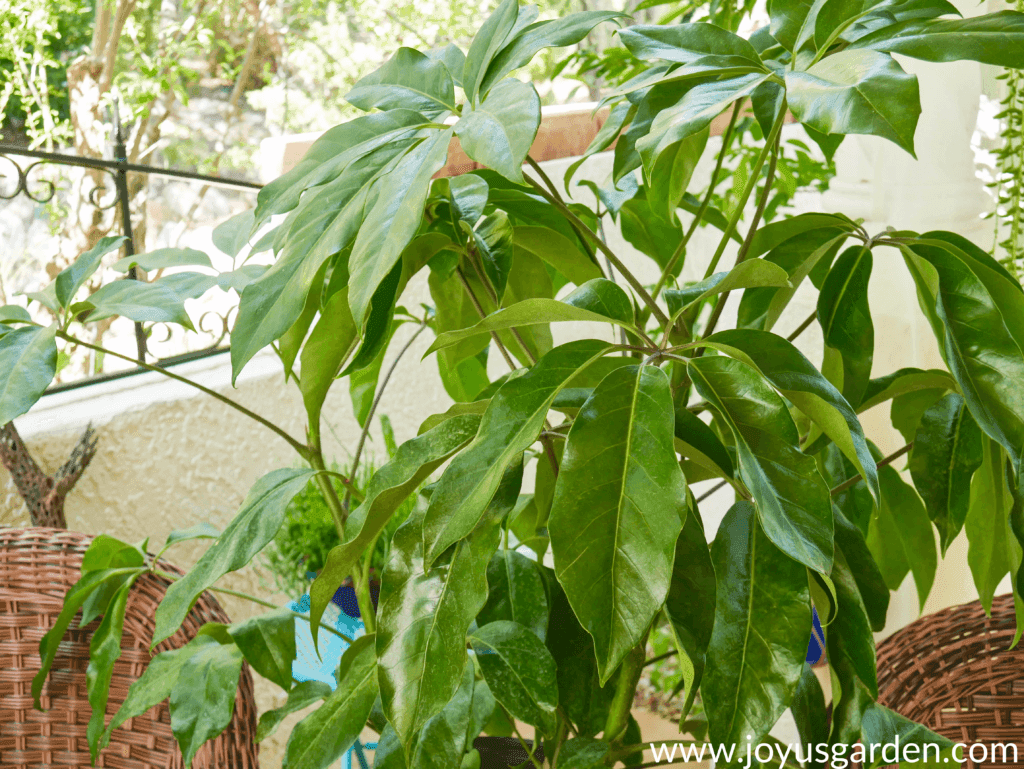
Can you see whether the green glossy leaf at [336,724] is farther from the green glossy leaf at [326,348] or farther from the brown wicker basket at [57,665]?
the brown wicker basket at [57,665]

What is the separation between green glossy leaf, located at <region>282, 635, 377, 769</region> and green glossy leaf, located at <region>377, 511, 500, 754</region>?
0.12 meters

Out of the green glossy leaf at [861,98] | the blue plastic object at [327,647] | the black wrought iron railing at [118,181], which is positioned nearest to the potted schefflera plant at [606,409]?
the green glossy leaf at [861,98]

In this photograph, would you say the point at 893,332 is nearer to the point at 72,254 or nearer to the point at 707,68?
the point at 707,68

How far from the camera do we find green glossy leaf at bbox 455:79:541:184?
0.39 meters

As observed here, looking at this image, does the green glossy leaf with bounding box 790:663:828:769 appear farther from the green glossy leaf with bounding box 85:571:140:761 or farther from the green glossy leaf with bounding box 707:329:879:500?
Answer: the green glossy leaf with bounding box 85:571:140:761

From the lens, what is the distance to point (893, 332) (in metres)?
1.49

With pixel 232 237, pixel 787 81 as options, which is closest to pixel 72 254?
pixel 232 237

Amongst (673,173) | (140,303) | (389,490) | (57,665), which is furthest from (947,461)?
(57,665)

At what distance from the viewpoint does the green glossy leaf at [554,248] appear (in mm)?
658

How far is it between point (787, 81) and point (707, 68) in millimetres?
80

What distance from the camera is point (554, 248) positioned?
66 cm

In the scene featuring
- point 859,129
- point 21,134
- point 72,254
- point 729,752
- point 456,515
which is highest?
point 21,134

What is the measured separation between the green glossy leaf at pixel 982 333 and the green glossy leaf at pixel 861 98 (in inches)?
6.7

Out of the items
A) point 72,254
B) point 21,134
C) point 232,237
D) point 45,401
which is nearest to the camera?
point 232,237
